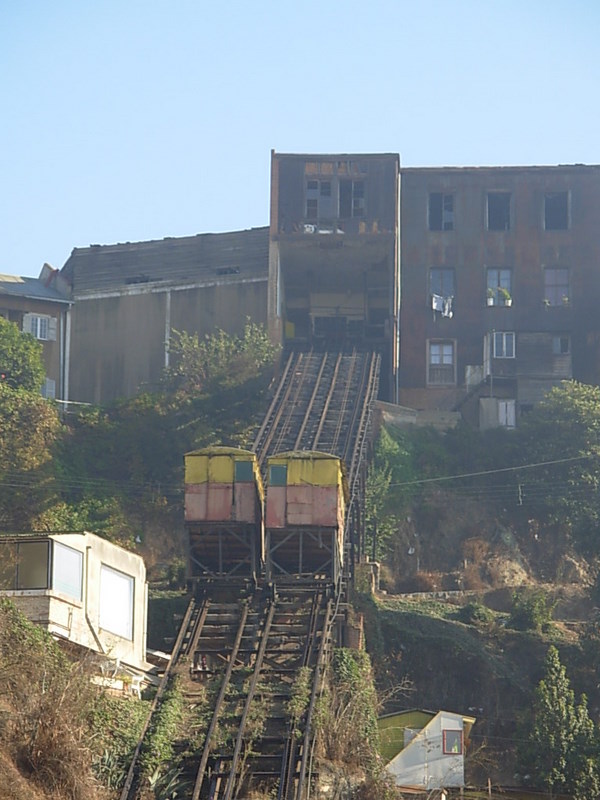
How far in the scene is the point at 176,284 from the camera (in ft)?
231

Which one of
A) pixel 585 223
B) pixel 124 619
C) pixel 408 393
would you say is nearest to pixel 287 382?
pixel 408 393

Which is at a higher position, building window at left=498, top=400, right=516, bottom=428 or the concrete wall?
the concrete wall

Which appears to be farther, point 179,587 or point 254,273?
point 254,273

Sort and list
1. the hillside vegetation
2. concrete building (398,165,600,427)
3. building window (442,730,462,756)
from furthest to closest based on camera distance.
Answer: concrete building (398,165,600,427) → the hillside vegetation → building window (442,730,462,756)

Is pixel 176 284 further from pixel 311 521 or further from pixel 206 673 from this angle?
pixel 206 673

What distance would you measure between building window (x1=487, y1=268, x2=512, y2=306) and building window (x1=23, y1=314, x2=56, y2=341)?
17.4m

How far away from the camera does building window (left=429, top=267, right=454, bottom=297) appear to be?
70375 mm

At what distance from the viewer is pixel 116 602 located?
43969mm

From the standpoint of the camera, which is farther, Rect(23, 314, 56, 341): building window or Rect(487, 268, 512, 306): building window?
Rect(487, 268, 512, 306): building window

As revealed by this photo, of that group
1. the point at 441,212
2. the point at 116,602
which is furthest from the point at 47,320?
the point at 116,602

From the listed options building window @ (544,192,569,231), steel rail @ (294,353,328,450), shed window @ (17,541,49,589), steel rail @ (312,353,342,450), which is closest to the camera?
shed window @ (17,541,49,589)

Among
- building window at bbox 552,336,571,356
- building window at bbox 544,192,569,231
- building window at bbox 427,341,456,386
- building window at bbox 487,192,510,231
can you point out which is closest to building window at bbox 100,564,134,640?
building window at bbox 427,341,456,386

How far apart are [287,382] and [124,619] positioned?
22.2 metres

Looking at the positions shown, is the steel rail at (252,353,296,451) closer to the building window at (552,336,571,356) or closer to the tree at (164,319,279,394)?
the tree at (164,319,279,394)
